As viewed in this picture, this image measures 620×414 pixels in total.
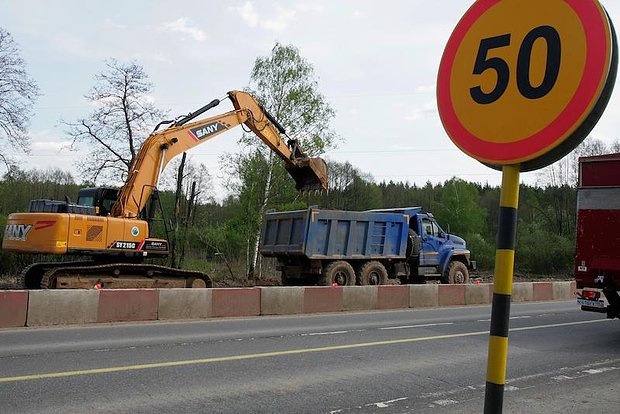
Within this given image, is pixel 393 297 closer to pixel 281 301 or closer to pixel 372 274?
pixel 372 274

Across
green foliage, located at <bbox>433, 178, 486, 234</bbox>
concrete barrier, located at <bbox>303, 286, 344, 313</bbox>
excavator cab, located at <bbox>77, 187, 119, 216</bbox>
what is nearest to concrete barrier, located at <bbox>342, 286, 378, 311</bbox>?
concrete barrier, located at <bbox>303, 286, 344, 313</bbox>

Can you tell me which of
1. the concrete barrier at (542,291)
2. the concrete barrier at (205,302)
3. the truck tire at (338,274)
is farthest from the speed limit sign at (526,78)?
the concrete barrier at (542,291)

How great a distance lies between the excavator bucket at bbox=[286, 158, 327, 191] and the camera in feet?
64.6

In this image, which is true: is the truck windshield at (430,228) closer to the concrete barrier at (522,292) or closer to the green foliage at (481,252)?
the concrete barrier at (522,292)

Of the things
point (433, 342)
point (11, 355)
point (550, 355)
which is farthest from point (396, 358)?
point (11, 355)

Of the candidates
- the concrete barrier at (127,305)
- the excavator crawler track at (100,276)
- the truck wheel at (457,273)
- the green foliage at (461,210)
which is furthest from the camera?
the green foliage at (461,210)

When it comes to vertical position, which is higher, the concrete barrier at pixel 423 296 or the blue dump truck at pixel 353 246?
the blue dump truck at pixel 353 246

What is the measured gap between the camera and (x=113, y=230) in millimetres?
15547

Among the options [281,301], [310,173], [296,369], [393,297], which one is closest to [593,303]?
[296,369]

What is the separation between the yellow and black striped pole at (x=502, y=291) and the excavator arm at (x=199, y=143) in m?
15.0

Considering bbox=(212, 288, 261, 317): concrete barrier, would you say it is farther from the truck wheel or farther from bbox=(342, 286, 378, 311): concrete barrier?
the truck wheel

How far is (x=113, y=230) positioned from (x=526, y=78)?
14.6 metres

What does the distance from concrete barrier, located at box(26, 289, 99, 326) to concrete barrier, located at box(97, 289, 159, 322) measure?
0.60 ft

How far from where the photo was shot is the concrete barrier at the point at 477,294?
19.7 m
